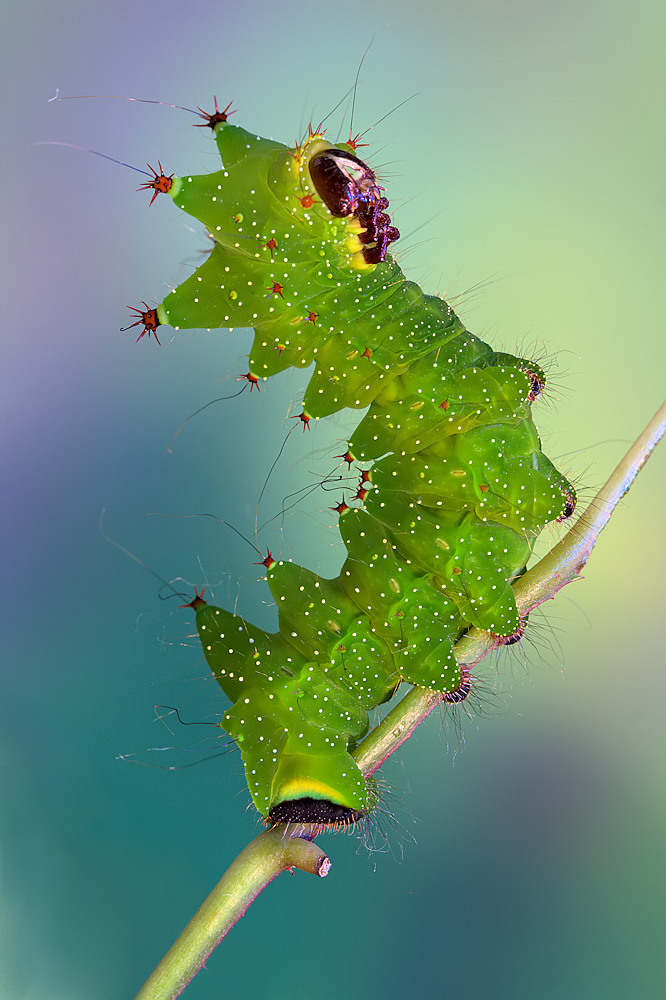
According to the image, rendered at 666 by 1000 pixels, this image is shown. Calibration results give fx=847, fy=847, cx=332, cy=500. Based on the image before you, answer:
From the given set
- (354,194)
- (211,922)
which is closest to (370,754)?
(211,922)

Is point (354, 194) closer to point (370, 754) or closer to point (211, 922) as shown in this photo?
point (370, 754)

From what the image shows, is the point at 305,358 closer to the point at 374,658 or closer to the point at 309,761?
the point at 374,658

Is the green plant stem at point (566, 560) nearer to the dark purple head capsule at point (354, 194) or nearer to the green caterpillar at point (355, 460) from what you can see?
the green caterpillar at point (355, 460)

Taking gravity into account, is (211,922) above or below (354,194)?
below

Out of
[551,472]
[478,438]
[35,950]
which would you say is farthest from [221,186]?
[35,950]

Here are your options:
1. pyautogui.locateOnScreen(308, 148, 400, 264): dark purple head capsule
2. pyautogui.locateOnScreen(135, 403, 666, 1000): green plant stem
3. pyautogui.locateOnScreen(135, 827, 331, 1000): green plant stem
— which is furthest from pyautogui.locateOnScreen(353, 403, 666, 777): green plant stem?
pyautogui.locateOnScreen(308, 148, 400, 264): dark purple head capsule

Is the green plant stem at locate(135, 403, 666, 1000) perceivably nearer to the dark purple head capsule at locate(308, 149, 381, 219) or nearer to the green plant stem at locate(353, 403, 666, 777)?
the green plant stem at locate(353, 403, 666, 777)
